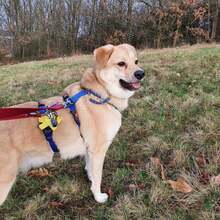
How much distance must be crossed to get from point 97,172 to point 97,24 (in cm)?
2247

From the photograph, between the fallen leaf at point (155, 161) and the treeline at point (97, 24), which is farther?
the treeline at point (97, 24)

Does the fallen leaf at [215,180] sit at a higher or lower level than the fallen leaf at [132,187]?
higher

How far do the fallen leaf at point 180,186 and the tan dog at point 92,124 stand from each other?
69 cm

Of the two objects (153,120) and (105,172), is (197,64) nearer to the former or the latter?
(153,120)

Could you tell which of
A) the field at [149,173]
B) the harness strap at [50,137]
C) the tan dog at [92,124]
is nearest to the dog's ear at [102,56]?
the tan dog at [92,124]

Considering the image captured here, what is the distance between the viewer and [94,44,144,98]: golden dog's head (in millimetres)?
3283

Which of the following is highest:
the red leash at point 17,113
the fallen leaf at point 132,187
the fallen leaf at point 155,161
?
the red leash at point 17,113

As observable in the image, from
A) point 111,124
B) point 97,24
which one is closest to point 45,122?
point 111,124

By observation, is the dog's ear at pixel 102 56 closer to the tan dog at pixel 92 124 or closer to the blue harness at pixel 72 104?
the tan dog at pixel 92 124

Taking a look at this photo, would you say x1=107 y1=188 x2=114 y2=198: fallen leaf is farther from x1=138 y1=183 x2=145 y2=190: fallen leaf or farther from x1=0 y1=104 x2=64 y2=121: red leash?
x1=0 y1=104 x2=64 y2=121: red leash

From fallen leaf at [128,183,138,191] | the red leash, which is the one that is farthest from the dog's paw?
the red leash

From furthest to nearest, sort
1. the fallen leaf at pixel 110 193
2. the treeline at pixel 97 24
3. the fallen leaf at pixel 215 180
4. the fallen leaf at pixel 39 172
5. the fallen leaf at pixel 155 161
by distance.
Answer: the treeline at pixel 97 24, the fallen leaf at pixel 39 172, the fallen leaf at pixel 155 161, the fallen leaf at pixel 110 193, the fallen leaf at pixel 215 180

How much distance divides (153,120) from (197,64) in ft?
10.7

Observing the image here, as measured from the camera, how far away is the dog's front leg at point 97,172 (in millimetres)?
3275
